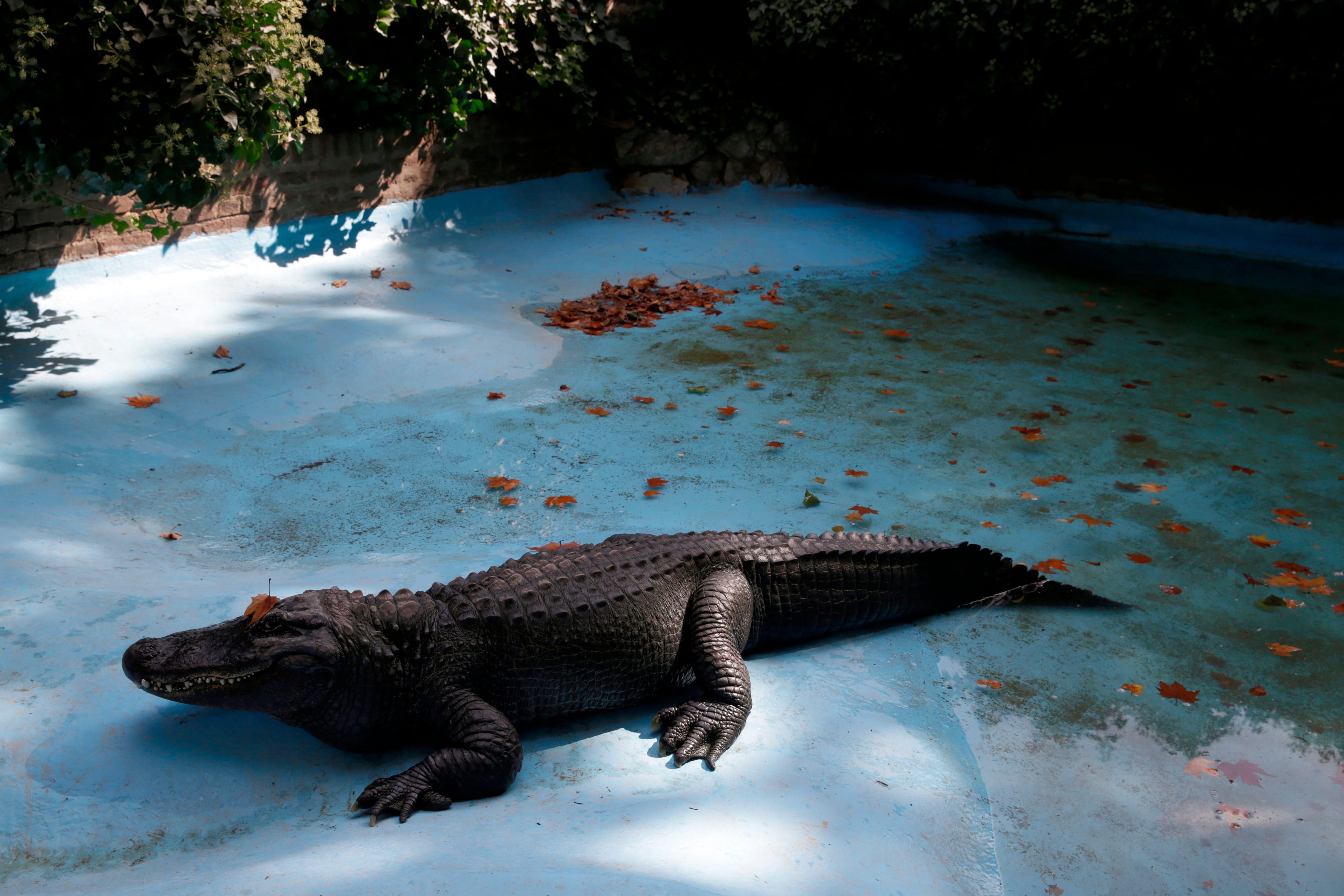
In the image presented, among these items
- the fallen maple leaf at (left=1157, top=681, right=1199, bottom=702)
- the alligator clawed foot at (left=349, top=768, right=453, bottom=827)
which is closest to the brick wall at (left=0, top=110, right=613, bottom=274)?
the alligator clawed foot at (left=349, top=768, right=453, bottom=827)

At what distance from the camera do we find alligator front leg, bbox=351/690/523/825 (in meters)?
2.70

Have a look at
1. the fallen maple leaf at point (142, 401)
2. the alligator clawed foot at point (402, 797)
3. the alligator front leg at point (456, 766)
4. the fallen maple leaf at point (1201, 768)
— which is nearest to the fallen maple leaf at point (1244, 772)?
the fallen maple leaf at point (1201, 768)

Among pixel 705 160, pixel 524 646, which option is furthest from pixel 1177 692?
pixel 705 160

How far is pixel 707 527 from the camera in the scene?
15.0ft

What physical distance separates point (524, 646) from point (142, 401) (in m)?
3.92

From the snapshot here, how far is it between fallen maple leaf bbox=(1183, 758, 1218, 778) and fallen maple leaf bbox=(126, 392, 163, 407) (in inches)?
229

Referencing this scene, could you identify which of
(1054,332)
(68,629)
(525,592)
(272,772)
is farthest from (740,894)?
(1054,332)

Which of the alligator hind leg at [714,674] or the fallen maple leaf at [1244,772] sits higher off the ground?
the alligator hind leg at [714,674]

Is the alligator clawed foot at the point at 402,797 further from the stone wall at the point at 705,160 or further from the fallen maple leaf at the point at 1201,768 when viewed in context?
the stone wall at the point at 705,160

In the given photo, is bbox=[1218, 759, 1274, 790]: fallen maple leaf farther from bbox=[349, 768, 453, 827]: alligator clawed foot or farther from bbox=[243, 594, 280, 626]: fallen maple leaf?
bbox=[243, 594, 280, 626]: fallen maple leaf

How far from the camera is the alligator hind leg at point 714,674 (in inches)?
120

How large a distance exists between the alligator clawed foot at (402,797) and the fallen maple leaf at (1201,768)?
253cm

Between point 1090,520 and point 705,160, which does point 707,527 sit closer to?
point 1090,520

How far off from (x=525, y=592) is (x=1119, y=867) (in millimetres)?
2075
